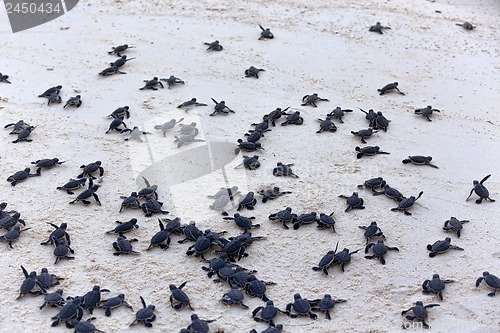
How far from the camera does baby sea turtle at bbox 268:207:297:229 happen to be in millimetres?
3988

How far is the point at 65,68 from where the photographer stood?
611 centimetres

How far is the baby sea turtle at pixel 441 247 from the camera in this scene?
3695mm

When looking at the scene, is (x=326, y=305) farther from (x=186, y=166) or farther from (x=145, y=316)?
(x=186, y=166)

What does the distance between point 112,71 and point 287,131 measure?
2050mm

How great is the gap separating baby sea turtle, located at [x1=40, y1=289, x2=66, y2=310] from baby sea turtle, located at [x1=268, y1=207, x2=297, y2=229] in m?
1.50

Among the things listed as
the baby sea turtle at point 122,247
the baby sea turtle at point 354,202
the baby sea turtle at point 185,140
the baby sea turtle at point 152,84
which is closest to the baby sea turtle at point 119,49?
the baby sea turtle at point 152,84

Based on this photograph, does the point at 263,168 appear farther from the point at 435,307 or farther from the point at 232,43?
the point at 232,43

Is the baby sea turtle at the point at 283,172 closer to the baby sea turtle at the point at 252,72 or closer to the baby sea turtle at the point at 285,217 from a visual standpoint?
the baby sea turtle at the point at 285,217

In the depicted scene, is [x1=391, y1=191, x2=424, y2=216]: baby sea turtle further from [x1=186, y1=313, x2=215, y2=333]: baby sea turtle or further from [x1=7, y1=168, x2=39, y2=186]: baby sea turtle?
[x1=7, y1=168, x2=39, y2=186]: baby sea turtle

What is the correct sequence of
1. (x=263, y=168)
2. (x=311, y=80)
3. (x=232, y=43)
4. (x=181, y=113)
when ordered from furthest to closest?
(x=232, y=43) → (x=311, y=80) → (x=181, y=113) → (x=263, y=168)

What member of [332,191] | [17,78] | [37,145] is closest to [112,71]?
[17,78]

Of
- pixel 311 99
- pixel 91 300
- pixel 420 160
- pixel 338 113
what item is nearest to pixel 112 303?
pixel 91 300

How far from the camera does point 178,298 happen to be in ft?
10.9

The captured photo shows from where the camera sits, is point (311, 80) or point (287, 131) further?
point (311, 80)
